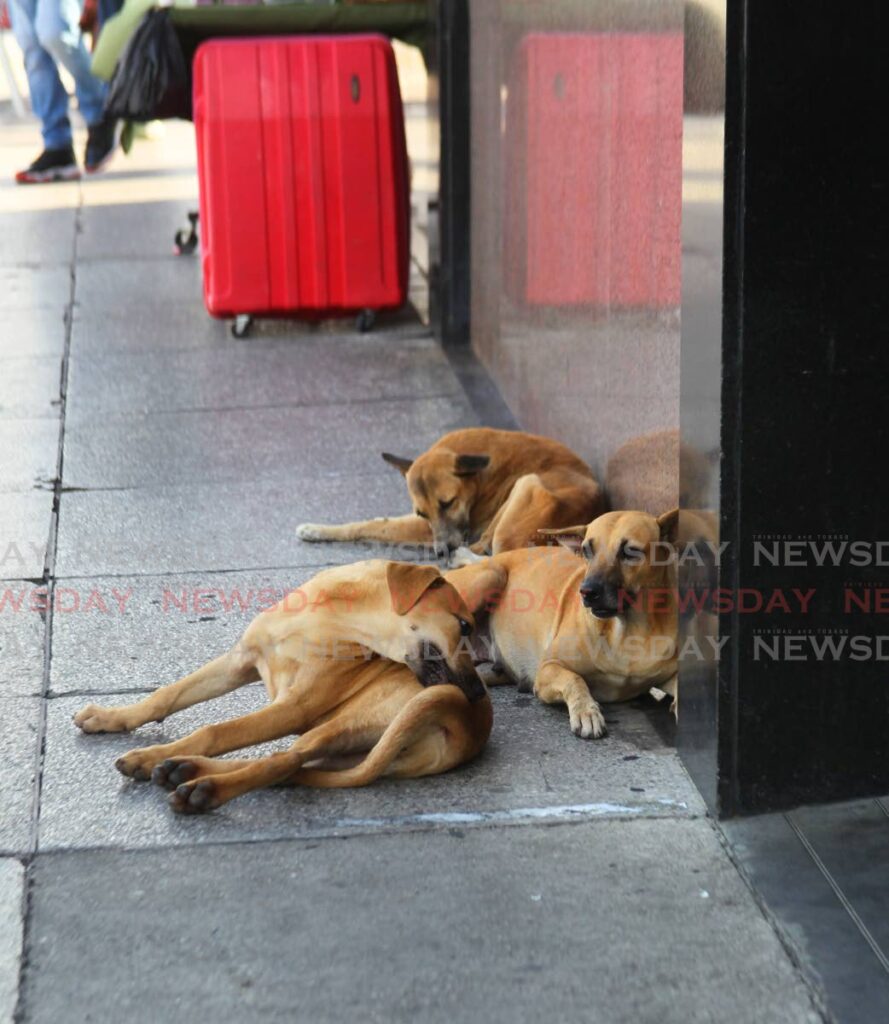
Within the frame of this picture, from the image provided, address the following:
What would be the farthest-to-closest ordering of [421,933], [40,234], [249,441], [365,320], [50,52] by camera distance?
[50,52] < [40,234] < [365,320] < [249,441] < [421,933]

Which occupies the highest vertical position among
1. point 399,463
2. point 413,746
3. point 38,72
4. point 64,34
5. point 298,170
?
point 64,34

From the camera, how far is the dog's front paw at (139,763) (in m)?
3.94

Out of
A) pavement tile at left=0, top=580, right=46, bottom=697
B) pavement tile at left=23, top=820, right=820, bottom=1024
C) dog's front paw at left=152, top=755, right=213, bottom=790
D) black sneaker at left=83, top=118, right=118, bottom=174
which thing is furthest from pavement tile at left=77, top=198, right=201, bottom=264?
pavement tile at left=23, top=820, right=820, bottom=1024

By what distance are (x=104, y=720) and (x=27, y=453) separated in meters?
3.03

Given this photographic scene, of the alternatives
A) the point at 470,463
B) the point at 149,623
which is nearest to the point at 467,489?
the point at 470,463

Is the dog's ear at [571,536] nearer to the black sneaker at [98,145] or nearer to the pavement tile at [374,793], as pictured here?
the pavement tile at [374,793]

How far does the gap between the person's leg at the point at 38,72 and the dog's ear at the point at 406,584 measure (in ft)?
33.5

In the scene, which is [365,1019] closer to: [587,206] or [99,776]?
[99,776]

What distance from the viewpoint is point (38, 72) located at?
13219mm

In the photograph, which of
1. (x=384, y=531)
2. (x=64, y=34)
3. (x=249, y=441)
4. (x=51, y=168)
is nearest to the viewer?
(x=384, y=531)

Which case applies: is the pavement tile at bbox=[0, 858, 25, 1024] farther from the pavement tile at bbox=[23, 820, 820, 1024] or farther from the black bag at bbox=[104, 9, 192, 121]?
the black bag at bbox=[104, 9, 192, 121]

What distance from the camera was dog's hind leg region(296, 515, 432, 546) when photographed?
5.85 m

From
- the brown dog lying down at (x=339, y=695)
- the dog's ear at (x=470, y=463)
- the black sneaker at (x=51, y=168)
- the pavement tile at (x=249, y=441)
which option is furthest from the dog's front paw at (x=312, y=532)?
the black sneaker at (x=51, y=168)

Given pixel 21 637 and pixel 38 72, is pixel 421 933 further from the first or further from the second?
pixel 38 72
